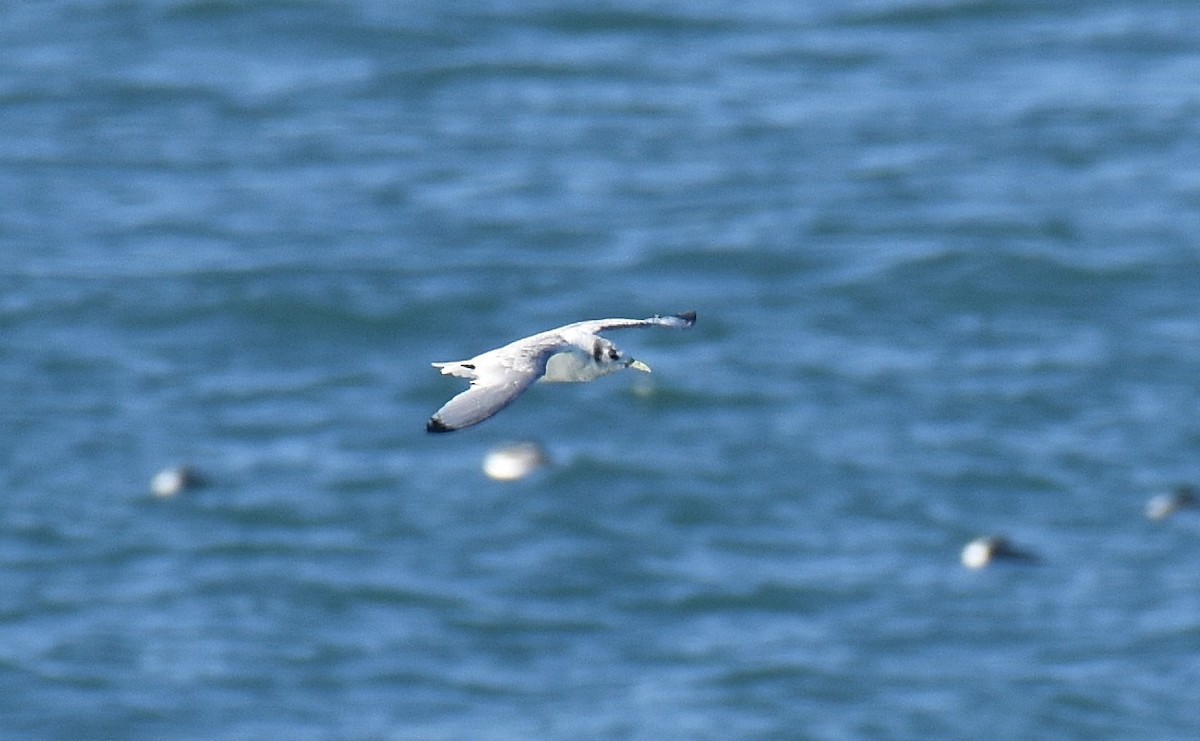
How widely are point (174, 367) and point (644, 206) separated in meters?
6.85

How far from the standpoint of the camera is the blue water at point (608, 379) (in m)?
17.8

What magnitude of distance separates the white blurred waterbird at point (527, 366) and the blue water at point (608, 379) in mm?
9067

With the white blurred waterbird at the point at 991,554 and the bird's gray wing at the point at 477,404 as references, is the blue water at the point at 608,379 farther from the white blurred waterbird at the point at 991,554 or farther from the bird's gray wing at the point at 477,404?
the bird's gray wing at the point at 477,404

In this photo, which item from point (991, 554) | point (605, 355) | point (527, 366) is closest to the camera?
point (527, 366)

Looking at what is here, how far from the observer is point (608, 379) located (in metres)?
22.7

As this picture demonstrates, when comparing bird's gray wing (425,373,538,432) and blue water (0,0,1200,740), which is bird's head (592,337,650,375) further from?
blue water (0,0,1200,740)

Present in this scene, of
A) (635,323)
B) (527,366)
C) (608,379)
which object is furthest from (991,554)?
(527,366)

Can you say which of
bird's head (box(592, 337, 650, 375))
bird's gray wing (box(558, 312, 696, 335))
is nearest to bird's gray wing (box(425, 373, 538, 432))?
bird's head (box(592, 337, 650, 375))

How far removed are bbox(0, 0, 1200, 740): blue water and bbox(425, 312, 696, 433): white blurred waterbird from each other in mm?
9067

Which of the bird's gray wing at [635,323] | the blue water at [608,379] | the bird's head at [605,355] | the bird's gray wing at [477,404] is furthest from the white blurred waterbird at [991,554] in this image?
the bird's gray wing at [477,404]

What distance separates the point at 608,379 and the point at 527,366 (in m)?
15.2

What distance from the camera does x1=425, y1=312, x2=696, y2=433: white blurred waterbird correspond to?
6.73 m

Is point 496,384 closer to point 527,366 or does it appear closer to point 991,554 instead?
point 527,366

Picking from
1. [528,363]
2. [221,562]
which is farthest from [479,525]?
[528,363]
